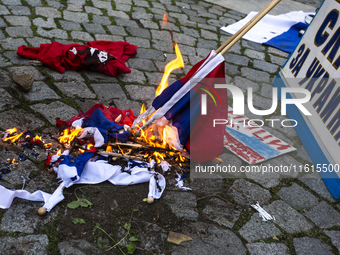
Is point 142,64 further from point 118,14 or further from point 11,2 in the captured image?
point 11,2

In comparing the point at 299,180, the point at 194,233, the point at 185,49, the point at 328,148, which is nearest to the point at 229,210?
the point at 194,233

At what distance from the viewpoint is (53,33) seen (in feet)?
16.0

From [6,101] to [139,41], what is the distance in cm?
264

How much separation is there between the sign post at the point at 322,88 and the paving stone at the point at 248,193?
791mm

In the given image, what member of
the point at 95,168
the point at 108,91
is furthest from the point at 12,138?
the point at 108,91

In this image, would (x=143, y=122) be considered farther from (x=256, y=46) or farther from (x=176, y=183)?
(x=256, y=46)

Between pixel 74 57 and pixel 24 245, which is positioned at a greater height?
pixel 74 57

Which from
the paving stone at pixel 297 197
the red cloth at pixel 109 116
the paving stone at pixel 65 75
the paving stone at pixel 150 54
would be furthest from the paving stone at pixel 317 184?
the paving stone at pixel 65 75

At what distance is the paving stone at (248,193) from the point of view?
284cm

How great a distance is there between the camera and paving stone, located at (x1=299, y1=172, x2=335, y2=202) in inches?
123

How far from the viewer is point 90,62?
165 inches

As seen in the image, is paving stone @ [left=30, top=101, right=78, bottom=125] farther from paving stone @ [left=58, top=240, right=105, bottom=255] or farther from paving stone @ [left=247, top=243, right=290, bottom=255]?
paving stone @ [left=247, top=243, right=290, bottom=255]

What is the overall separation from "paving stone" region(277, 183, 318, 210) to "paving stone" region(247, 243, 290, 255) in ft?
1.89

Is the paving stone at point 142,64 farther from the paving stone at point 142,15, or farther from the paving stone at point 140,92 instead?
the paving stone at point 142,15
